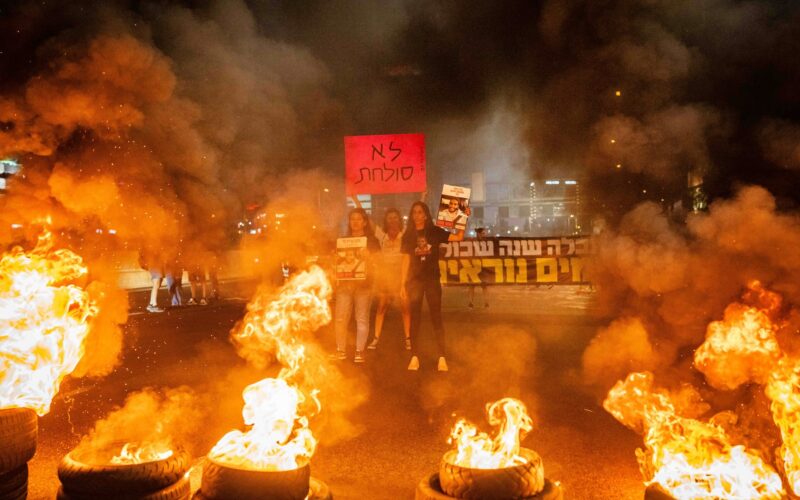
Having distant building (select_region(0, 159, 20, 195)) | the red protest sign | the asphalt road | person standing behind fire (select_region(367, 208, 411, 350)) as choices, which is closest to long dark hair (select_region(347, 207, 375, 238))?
person standing behind fire (select_region(367, 208, 411, 350))

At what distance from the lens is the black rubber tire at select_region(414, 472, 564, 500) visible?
2.85 meters

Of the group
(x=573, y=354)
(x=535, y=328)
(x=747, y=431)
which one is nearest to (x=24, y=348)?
(x=747, y=431)

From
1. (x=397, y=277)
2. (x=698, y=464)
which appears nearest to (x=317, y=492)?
(x=698, y=464)

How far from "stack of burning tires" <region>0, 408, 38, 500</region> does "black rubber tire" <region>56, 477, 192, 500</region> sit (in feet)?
1.11

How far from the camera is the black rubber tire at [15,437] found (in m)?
3.18

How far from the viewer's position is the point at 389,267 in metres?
8.68

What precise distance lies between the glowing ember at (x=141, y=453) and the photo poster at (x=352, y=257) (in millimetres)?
4371

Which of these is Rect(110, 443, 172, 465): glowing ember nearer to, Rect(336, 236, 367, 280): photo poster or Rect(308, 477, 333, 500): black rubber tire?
Rect(308, 477, 333, 500): black rubber tire

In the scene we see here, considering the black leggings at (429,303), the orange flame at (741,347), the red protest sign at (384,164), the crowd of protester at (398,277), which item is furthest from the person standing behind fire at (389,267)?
the orange flame at (741,347)

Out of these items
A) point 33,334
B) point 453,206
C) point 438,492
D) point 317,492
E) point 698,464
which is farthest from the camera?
point 453,206

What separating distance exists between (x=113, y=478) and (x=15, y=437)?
0.70m

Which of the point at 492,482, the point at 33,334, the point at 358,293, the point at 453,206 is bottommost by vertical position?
the point at 492,482

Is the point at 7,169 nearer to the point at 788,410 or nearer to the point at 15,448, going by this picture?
the point at 15,448

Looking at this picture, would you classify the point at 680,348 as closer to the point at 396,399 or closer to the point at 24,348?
the point at 396,399
